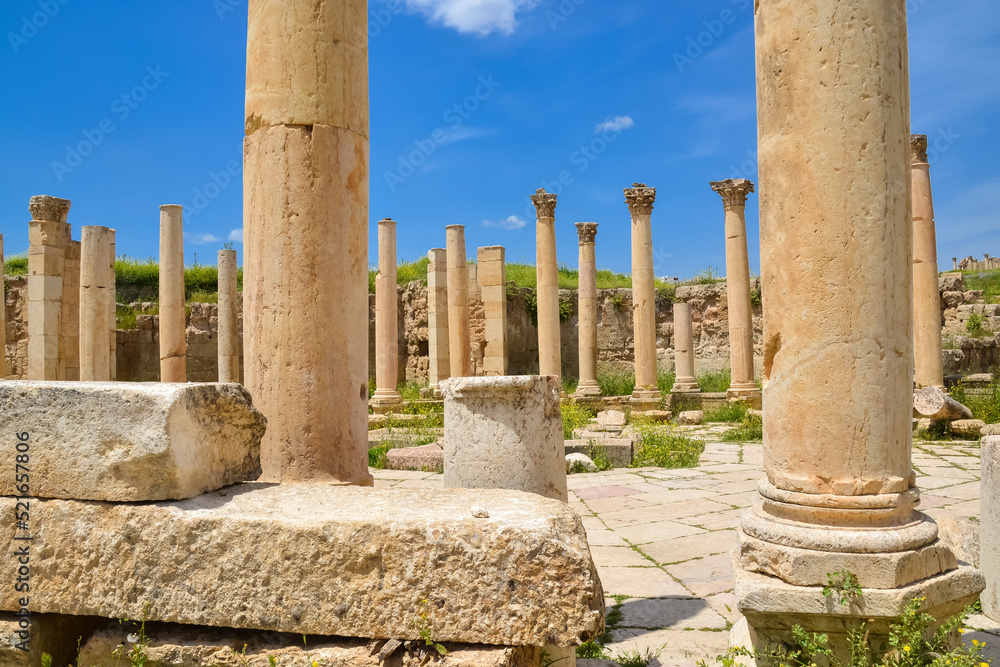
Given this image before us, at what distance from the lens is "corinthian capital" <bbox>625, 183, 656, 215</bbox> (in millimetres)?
16203

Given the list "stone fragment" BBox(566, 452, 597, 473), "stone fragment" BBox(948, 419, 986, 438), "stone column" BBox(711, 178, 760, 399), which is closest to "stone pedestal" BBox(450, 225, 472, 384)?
"stone column" BBox(711, 178, 760, 399)

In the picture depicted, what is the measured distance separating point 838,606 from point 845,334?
3.70 feet

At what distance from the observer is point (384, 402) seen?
16078mm

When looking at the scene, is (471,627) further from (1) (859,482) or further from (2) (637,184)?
(2) (637,184)

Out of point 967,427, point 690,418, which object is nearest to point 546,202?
point 690,418

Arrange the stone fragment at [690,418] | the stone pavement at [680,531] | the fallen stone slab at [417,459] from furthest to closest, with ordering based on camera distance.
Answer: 1. the stone fragment at [690,418]
2. the fallen stone slab at [417,459]
3. the stone pavement at [680,531]

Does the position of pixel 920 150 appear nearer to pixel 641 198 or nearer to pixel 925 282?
pixel 925 282

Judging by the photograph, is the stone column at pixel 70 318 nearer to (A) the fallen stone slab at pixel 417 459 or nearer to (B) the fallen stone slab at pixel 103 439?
(A) the fallen stone slab at pixel 417 459

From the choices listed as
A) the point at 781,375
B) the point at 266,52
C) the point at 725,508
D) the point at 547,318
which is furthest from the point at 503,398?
the point at 547,318

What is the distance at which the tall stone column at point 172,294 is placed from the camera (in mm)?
14688

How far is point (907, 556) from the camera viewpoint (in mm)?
2873

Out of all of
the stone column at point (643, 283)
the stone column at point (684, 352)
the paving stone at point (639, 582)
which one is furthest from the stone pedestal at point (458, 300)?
the paving stone at point (639, 582)

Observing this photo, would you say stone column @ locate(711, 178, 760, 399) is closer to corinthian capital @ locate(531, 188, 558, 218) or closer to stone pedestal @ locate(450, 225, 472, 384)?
corinthian capital @ locate(531, 188, 558, 218)

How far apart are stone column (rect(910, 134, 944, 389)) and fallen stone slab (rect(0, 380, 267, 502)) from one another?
13668mm
